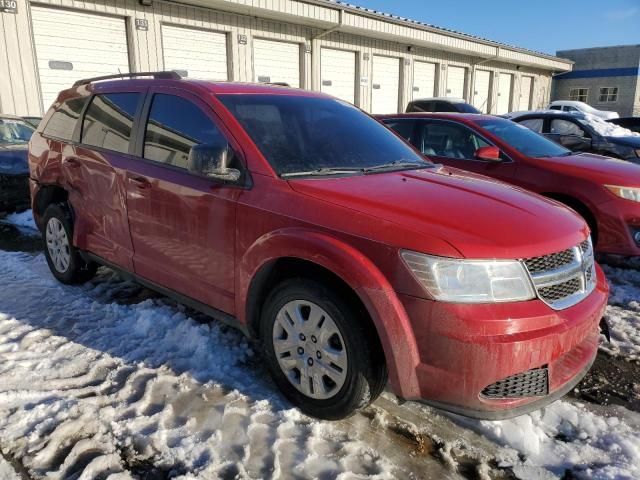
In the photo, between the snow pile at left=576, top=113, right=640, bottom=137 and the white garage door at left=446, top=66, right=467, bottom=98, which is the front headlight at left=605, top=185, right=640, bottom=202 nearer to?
the snow pile at left=576, top=113, right=640, bottom=137

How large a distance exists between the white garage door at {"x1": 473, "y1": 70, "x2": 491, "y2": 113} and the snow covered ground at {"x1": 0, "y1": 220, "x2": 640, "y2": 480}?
2383cm

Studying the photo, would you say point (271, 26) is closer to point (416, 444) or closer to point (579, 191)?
point (579, 191)

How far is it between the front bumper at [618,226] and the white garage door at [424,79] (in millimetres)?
17294

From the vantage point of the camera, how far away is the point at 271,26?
1489 cm

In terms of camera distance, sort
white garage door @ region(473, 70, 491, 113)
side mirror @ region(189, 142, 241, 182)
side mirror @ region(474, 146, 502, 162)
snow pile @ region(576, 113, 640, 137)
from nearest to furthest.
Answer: side mirror @ region(189, 142, 241, 182) < side mirror @ region(474, 146, 502, 162) < snow pile @ region(576, 113, 640, 137) < white garage door @ region(473, 70, 491, 113)

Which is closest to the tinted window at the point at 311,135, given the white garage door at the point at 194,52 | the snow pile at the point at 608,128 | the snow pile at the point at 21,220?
the snow pile at the point at 21,220

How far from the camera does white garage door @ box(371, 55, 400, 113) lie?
18.8 m

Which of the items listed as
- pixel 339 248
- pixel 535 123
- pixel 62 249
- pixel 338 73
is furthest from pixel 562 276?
pixel 338 73

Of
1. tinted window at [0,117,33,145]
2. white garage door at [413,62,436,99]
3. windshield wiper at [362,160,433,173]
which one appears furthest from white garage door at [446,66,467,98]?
windshield wiper at [362,160,433,173]

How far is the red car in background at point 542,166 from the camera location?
4641mm

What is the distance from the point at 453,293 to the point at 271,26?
47.6 feet

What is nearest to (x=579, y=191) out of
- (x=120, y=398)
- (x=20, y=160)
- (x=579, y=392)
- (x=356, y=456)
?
(x=579, y=392)

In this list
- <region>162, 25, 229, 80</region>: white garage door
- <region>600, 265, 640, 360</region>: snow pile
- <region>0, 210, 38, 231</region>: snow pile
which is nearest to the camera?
<region>600, 265, 640, 360</region>: snow pile

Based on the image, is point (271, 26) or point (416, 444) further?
point (271, 26)
